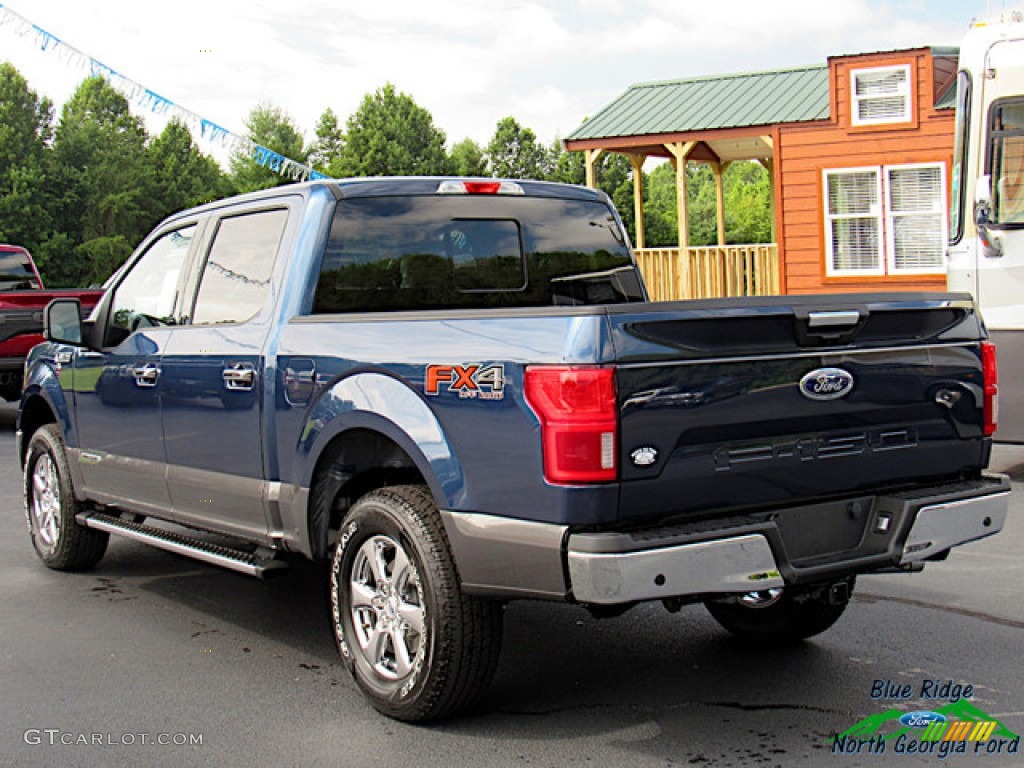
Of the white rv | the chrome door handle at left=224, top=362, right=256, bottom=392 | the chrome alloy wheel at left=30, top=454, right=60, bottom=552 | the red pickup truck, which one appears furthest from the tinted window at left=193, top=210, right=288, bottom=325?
the red pickup truck

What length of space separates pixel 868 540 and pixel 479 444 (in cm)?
139

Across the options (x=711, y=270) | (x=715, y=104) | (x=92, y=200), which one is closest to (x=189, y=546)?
(x=711, y=270)

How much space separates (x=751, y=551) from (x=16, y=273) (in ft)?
48.9

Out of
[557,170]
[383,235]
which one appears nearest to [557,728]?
[383,235]

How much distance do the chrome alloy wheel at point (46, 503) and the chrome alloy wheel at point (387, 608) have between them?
3.02 metres

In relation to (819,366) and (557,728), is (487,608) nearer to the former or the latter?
(557,728)

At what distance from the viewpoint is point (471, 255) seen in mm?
5730

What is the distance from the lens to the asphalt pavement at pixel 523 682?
4238mm

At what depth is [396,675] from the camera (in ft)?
14.7

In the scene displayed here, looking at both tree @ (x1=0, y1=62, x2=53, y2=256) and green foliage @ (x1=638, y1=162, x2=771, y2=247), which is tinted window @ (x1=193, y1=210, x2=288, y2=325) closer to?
green foliage @ (x1=638, y1=162, x2=771, y2=247)

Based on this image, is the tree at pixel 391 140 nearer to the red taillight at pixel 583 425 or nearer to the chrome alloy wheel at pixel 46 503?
the chrome alloy wheel at pixel 46 503

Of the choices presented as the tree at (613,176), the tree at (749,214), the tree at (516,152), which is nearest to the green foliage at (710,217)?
the tree at (749,214)

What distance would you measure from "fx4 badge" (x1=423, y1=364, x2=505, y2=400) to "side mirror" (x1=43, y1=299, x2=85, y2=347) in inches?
115

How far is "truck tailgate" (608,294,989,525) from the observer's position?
3891 mm
